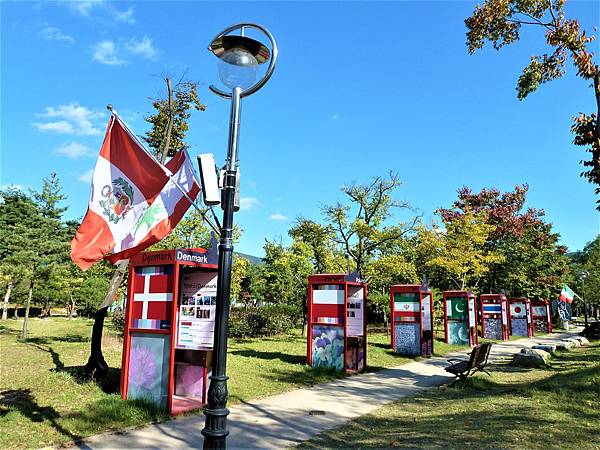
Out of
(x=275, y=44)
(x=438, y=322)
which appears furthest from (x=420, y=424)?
(x=438, y=322)

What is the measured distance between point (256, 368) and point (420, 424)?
20.7 feet

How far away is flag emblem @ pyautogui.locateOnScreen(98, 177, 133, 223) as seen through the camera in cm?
692

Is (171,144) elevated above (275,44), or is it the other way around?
(171,144)

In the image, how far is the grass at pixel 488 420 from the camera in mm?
5793

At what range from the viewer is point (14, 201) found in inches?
1933

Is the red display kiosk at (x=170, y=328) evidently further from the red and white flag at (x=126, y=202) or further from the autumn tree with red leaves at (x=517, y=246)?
the autumn tree with red leaves at (x=517, y=246)

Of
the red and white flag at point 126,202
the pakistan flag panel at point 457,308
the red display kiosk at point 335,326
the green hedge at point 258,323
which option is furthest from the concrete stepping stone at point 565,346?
the red and white flag at point 126,202

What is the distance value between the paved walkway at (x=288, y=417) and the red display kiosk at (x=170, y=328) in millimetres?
913

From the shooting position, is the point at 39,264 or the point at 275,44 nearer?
the point at 275,44

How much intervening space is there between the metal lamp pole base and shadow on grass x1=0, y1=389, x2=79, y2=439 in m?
3.59

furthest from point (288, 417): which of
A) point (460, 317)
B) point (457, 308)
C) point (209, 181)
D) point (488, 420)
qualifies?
point (460, 317)

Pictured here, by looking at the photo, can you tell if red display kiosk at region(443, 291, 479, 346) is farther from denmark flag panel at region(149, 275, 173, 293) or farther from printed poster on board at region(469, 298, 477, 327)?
denmark flag panel at region(149, 275, 173, 293)

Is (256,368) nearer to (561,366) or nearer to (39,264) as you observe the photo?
(561,366)

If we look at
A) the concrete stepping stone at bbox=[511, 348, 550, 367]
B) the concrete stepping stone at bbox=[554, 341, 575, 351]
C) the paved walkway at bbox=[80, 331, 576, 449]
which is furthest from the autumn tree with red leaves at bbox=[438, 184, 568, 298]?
the paved walkway at bbox=[80, 331, 576, 449]
